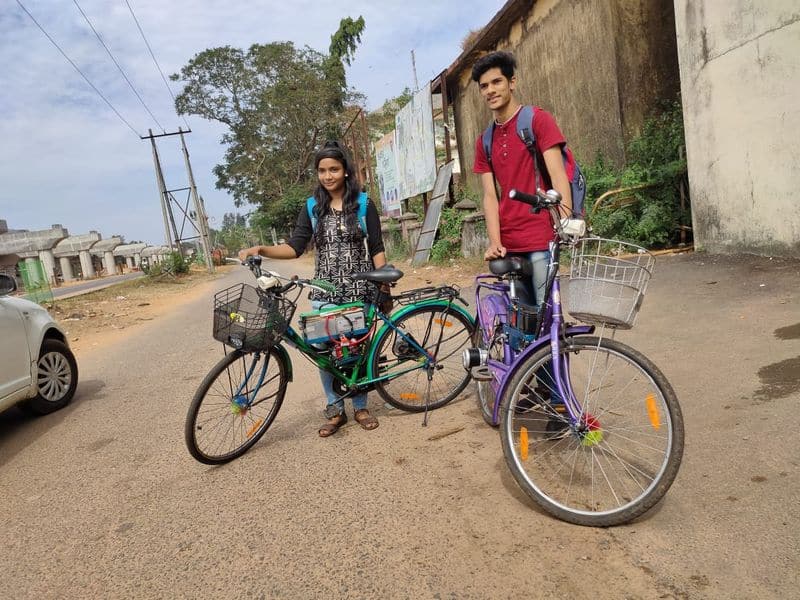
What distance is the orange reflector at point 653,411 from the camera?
87.2 inches

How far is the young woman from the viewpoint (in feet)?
11.6

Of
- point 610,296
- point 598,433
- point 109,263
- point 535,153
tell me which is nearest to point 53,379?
point 535,153

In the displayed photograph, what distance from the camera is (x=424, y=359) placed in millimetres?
3764

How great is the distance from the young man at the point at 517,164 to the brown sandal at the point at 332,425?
1.54 m

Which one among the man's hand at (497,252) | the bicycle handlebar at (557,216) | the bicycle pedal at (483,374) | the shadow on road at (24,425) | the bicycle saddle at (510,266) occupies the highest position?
the bicycle handlebar at (557,216)

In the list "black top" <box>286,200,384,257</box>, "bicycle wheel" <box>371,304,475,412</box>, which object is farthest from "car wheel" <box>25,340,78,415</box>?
"bicycle wheel" <box>371,304,475,412</box>

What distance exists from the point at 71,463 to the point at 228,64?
33.9 metres

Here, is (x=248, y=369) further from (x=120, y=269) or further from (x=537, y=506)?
(x=120, y=269)

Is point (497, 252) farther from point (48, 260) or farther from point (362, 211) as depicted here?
point (48, 260)

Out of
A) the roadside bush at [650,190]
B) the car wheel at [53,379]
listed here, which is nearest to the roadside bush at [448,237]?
the roadside bush at [650,190]

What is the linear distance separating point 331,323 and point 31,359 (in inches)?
114

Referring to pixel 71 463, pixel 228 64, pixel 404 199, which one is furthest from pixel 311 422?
pixel 228 64

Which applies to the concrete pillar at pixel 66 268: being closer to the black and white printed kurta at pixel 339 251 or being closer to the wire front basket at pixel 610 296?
the black and white printed kurta at pixel 339 251

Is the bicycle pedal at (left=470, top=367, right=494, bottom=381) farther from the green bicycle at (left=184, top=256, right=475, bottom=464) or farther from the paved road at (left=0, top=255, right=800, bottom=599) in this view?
the green bicycle at (left=184, top=256, right=475, bottom=464)
